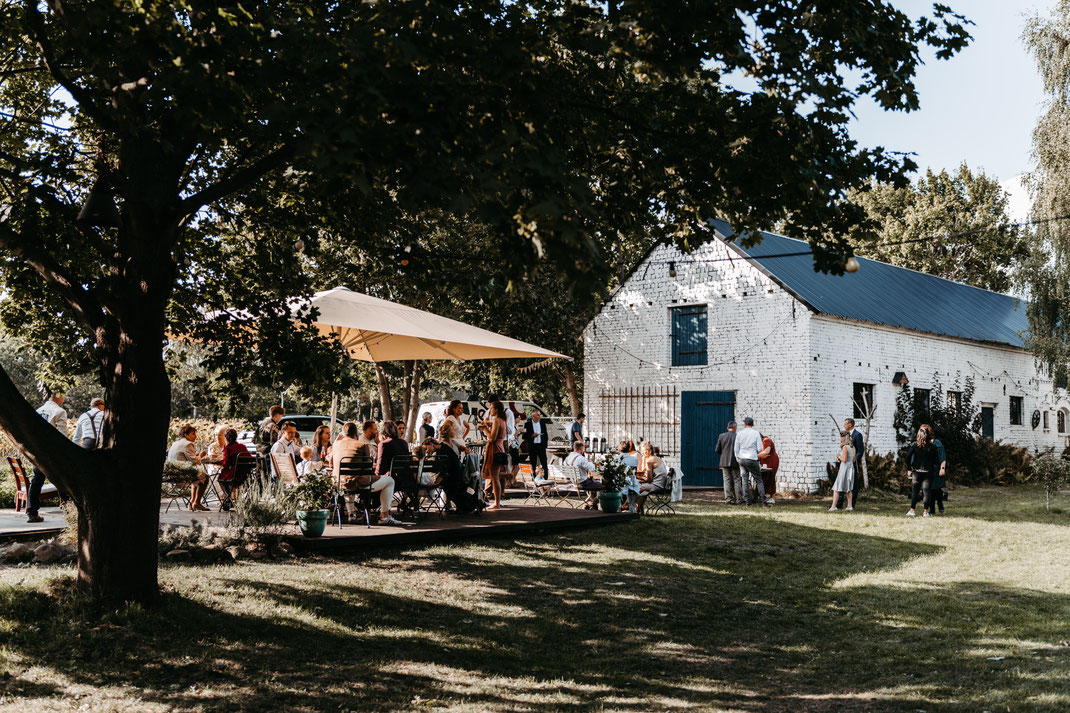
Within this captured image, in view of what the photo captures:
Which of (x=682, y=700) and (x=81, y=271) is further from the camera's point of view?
(x=81, y=271)

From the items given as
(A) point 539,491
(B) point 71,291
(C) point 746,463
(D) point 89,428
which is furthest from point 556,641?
(C) point 746,463

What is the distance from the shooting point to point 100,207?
7.15m

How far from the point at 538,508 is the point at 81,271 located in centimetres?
787

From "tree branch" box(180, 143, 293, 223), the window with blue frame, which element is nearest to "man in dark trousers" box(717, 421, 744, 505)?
the window with blue frame

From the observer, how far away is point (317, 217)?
29.7 ft

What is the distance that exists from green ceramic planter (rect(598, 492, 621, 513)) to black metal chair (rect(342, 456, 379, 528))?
3.83 metres

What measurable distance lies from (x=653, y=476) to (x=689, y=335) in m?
8.60

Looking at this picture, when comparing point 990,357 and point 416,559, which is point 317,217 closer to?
point 416,559

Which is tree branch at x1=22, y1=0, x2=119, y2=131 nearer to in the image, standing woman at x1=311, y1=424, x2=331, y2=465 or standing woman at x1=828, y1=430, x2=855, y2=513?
standing woman at x1=311, y1=424, x2=331, y2=465

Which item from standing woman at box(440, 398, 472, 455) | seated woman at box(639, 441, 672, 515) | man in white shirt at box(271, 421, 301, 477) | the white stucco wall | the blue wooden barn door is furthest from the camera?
the blue wooden barn door

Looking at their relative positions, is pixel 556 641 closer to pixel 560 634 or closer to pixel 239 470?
pixel 560 634

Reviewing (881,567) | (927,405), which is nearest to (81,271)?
(881,567)

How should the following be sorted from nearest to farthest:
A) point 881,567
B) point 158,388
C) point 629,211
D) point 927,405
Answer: point 158,388, point 629,211, point 881,567, point 927,405

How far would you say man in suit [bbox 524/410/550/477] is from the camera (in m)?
18.9
